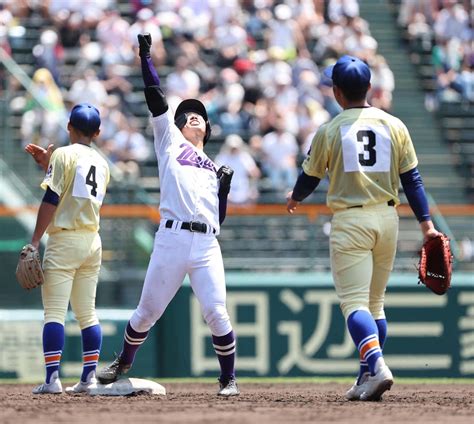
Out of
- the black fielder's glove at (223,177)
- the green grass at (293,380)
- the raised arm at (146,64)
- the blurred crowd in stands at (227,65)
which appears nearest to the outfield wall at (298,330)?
the green grass at (293,380)

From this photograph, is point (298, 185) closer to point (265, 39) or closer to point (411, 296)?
point (411, 296)

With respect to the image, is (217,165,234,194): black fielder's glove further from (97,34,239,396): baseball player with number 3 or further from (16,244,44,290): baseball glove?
(16,244,44,290): baseball glove

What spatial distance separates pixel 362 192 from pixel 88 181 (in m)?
1.97

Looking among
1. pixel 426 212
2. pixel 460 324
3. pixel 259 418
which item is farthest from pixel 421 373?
pixel 259 418

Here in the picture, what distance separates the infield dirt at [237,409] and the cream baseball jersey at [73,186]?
1.20 m

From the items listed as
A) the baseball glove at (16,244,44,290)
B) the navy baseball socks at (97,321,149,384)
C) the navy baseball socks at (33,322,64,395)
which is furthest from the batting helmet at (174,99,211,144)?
the navy baseball socks at (33,322,64,395)

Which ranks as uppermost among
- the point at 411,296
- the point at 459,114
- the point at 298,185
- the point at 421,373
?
the point at 459,114

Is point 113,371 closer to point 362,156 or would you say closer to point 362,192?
point 362,192

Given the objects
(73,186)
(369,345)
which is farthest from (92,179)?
(369,345)

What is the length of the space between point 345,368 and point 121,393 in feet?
Answer: 15.0

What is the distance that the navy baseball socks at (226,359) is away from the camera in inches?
336

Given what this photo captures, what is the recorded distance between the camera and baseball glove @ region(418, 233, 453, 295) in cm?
833

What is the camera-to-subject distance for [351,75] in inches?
323

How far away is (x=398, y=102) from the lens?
62.8ft
